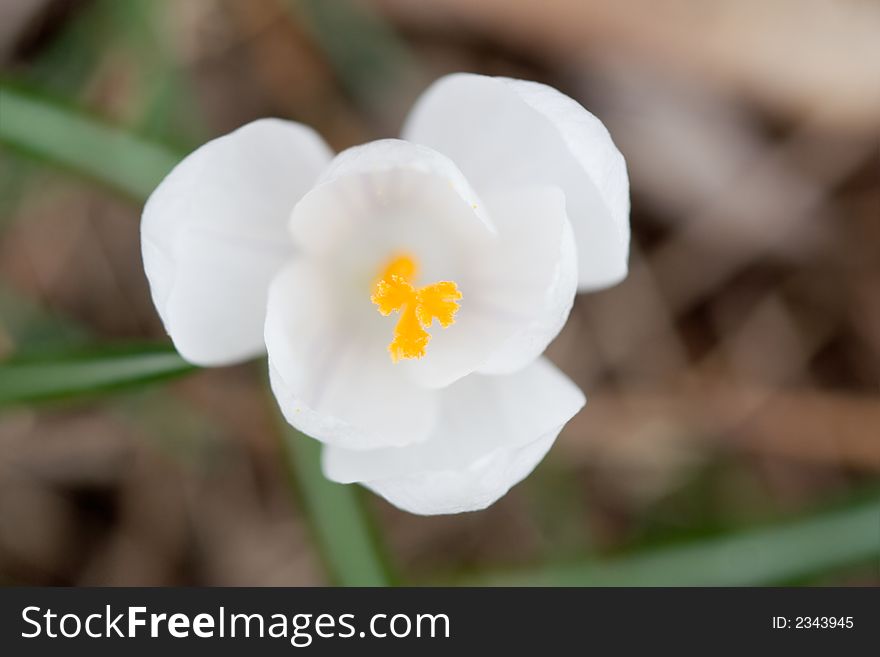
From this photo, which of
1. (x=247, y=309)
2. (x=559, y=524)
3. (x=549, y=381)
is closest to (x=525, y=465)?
(x=549, y=381)

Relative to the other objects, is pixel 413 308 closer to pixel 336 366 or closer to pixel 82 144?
pixel 336 366

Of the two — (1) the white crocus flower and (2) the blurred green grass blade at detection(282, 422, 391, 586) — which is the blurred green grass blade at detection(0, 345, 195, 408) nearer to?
(1) the white crocus flower

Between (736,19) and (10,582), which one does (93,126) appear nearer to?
(10,582)

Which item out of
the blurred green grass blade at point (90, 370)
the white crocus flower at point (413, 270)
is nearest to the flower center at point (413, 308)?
the white crocus flower at point (413, 270)

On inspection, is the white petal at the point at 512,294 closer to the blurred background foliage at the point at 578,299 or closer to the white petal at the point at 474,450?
the white petal at the point at 474,450

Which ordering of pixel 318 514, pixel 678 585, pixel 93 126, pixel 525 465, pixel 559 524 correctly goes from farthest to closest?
pixel 559 524 → pixel 678 585 → pixel 318 514 → pixel 93 126 → pixel 525 465

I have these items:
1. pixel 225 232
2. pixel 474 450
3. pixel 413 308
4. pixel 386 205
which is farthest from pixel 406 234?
pixel 474 450
